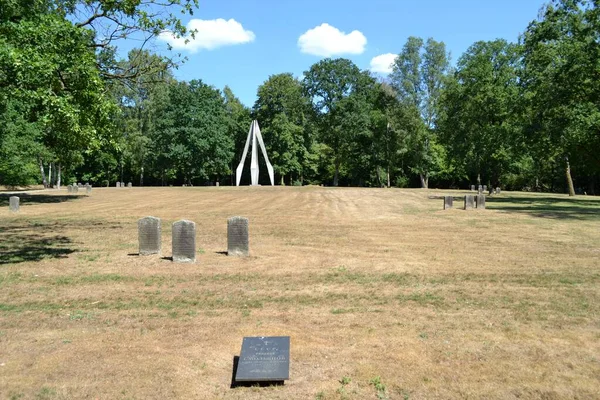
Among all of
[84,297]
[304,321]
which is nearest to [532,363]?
[304,321]

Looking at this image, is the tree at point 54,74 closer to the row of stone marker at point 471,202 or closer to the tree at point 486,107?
the row of stone marker at point 471,202

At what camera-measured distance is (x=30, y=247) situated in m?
13.5

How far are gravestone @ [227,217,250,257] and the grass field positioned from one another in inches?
15.4

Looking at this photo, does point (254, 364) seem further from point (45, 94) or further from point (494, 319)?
point (45, 94)

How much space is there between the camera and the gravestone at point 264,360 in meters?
5.23

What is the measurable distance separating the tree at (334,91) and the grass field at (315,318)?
50.6 m

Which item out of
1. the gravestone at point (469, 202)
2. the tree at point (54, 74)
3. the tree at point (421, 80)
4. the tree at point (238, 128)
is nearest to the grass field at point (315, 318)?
the tree at point (54, 74)

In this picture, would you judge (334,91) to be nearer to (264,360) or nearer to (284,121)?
(284,121)

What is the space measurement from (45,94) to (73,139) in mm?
3506

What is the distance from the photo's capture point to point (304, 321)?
23.6 feet

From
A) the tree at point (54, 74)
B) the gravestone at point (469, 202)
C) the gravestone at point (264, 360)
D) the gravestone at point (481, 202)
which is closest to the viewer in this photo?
the gravestone at point (264, 360)

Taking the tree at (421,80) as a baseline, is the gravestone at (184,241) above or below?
below

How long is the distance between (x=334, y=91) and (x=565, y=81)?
127ft

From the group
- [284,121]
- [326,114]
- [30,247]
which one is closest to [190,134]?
[284,121]
